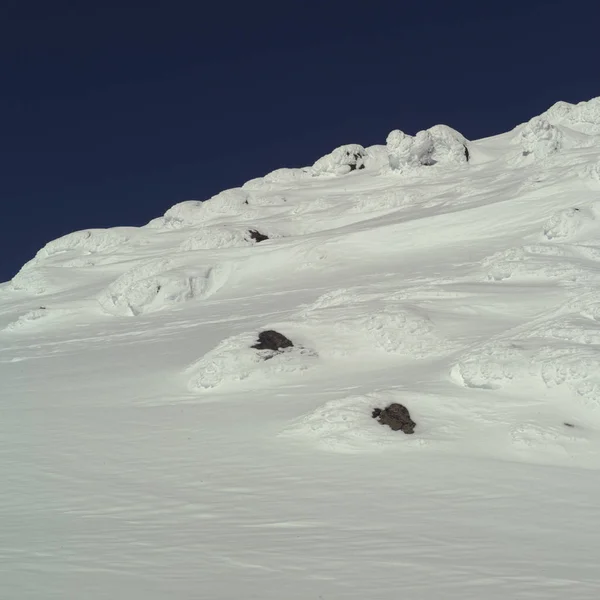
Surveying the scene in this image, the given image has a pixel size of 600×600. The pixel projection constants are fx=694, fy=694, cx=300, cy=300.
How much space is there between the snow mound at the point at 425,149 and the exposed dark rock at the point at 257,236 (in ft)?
77.0

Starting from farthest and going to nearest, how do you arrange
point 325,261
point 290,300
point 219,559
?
point 325,261, point 290,300, point 219,559

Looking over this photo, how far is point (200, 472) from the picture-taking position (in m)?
15.9

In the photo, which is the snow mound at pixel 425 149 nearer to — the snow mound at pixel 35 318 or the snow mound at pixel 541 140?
the snow mound at pixel 541 140

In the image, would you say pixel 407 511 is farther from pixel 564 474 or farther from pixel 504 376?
pixel 504 376

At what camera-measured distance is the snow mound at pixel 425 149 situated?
242ft

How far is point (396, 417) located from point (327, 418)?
6.04 ft

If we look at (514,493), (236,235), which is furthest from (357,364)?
(236,235)

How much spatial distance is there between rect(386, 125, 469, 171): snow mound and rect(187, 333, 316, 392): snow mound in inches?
2064

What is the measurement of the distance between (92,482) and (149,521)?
3.71 meters

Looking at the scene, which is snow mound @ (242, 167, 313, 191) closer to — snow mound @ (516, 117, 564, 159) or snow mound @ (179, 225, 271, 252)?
snow mound @ (179, 225, 271, 252)

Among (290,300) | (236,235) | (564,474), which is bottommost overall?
(564,474)

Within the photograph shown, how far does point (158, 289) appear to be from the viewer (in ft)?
144

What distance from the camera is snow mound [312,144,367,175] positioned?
87.4 m

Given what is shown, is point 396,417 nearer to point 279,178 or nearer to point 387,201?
point 387,201
